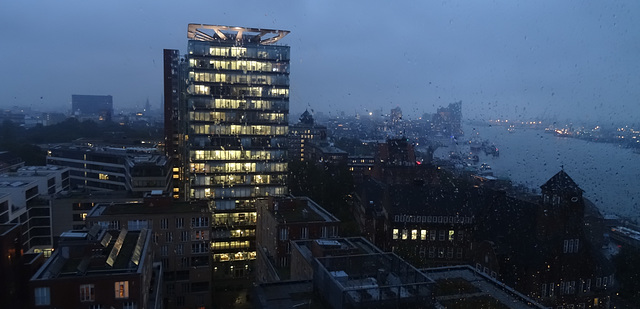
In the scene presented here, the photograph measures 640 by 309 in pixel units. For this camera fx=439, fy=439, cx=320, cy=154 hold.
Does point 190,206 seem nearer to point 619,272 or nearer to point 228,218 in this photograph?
point 228,218

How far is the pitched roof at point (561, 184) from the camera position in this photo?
22.1 metres

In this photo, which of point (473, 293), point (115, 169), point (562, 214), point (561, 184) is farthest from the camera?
point (115, 169)

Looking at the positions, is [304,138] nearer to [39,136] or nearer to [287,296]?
[39,136]

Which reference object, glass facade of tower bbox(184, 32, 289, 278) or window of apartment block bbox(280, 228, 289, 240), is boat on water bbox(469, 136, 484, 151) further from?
window of apartment block bbox(280, 228, 289, 240)

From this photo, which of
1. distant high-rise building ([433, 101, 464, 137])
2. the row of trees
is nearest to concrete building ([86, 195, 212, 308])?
the row of trees

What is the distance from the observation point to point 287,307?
12.2 meters

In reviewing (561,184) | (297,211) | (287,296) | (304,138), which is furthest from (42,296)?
(304,138)

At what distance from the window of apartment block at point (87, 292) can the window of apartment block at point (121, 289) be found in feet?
2.28

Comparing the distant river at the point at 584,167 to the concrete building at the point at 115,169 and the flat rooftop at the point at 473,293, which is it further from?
the concrete building at the point at 115,169

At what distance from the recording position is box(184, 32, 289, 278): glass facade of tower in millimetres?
35156

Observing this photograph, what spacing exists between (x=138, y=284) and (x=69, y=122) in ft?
329

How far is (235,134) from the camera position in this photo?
36.2m

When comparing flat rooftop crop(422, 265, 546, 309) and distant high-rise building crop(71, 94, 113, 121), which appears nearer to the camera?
flat rooftop crop(422, 265, 546, 309)

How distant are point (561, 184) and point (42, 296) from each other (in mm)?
22816
